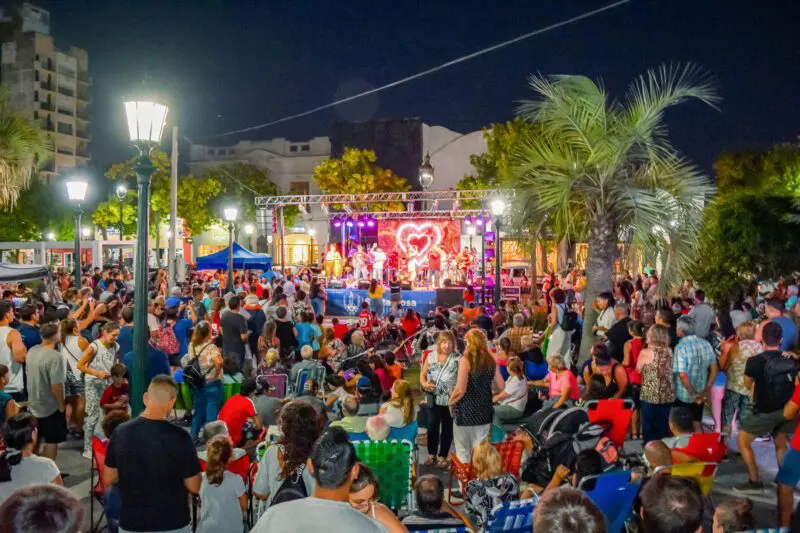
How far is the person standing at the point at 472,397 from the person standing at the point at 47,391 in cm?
390

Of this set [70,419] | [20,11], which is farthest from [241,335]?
[20,11]

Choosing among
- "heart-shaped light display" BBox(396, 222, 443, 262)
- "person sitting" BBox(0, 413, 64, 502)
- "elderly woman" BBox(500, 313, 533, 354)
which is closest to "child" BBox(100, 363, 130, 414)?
"person sitting" BBox(0, 413, 64, 502)

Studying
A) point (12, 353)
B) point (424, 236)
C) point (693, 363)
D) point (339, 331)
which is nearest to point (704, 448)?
point (693, 363)

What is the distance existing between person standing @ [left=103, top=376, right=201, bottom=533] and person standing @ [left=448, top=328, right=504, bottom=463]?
331 centimetres

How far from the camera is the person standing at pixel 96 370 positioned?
7.64 meters

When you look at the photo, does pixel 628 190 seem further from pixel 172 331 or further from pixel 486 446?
pixel 172 331

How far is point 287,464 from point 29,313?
20.3 feet

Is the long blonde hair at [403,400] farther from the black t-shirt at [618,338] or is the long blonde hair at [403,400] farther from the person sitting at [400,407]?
the black t-shirt at [618,338]

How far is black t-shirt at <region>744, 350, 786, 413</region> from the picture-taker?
21.1 feet

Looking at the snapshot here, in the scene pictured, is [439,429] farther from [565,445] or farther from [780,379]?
[780,379]

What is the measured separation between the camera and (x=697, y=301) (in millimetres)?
10805

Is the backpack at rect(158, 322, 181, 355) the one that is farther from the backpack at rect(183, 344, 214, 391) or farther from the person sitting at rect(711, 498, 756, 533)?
the person sitting at rect(711, 498, 756, 533)

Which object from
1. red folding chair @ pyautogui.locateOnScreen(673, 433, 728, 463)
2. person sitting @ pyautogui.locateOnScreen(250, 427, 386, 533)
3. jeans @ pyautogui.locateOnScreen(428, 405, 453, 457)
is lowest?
jeans @ pyautogui.locateOnScreen(428, 405, 453, 457)

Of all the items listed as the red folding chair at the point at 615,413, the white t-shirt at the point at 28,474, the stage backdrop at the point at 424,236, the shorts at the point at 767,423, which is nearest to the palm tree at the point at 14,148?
the white t-shirt at the point at 28,474
